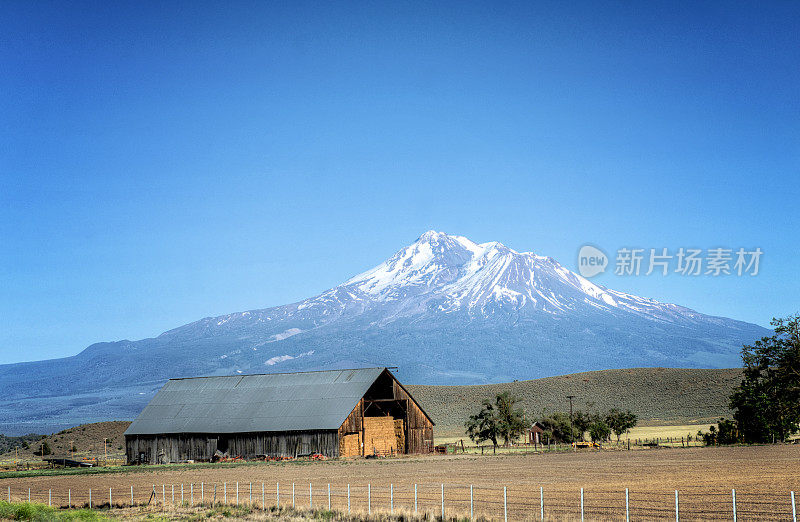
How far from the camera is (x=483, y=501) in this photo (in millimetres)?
31938

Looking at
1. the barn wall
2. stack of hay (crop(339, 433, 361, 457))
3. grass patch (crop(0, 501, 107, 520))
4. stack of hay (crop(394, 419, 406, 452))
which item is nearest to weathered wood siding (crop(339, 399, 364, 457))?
stack of hay (crop(339, 433, 361, 457))

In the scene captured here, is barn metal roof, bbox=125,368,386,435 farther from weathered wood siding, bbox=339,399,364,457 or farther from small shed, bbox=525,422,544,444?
small shed, bbox=525,422,544,444

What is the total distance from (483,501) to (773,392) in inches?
1855

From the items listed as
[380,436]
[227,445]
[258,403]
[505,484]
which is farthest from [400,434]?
[505,484]

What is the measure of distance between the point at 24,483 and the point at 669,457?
1659 inches

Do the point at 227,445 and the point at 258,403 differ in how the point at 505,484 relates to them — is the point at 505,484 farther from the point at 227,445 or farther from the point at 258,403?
the point at 258,403

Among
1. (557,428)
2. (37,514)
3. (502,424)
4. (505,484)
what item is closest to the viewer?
(37,514)

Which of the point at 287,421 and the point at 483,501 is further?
the point at 287,421

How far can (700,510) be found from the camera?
90.4 ft

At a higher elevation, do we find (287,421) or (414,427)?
(287,421)

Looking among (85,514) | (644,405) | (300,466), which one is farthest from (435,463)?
(644,405)

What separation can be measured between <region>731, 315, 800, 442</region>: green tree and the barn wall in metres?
34.7

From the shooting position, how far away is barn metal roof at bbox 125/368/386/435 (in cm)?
7094

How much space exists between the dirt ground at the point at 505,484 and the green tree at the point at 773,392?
617 centimetres
